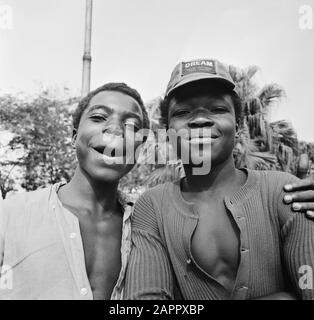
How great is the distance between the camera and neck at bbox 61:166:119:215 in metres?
2.53

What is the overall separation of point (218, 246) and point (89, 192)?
1.00 metres

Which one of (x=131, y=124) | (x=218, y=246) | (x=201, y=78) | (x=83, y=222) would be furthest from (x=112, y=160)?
(x=218, y=246)

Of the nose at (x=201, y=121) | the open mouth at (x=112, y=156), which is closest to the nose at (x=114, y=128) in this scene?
the open mouth at (x=112, y=156)

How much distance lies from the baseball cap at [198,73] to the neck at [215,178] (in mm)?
475

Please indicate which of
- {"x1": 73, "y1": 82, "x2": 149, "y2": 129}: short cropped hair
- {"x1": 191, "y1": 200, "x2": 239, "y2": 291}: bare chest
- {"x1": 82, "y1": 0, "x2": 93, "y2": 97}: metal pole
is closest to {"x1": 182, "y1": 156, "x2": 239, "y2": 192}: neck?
{"x1": 191, "y1": 200, "x2": 239, "y2": 291}: bare chest

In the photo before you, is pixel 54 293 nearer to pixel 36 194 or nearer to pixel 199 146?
pixel 36 194

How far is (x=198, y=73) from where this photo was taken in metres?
2.18

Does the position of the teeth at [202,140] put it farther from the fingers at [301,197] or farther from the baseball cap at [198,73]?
the fingers at [301,197]

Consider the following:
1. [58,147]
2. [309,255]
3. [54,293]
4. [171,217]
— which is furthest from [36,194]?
[58,147]

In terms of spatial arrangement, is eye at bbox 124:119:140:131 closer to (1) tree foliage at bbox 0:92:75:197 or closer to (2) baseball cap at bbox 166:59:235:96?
(2) baseball cap at bbox 166:59:235:96

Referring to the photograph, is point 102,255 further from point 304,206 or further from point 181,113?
point 304,206

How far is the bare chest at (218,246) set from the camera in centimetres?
195

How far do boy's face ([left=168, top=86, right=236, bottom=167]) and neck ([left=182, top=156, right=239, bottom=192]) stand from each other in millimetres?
45
